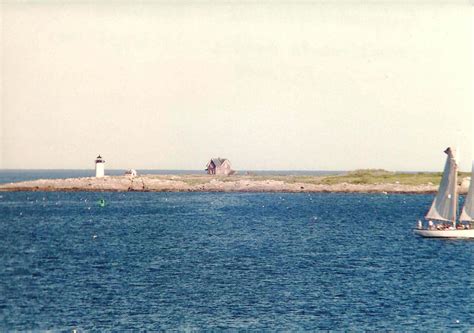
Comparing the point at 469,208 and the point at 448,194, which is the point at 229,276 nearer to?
the point at 448,194

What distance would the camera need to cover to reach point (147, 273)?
192ft

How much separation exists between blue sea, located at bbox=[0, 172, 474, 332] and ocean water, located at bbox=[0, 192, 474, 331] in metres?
0.14

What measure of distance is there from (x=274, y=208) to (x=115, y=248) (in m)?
74.2

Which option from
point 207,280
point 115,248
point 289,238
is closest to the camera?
point 207,280

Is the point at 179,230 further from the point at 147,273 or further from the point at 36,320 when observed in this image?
the point at 36,320

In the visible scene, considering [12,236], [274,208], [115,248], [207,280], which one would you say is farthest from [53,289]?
[274,208]

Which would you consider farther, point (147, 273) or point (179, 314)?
point (147, 273)

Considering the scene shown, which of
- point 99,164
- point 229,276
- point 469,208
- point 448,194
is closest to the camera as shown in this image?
A: point 229,276

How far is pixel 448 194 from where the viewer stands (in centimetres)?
8625

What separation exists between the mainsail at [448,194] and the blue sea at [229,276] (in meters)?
4.05

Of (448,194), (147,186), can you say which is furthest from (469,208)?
(147,186)

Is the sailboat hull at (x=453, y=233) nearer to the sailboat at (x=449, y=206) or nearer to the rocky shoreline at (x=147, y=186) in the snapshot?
the sailboat at (x=449, y=206)

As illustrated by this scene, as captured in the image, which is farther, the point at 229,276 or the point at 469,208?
the point at 469,208

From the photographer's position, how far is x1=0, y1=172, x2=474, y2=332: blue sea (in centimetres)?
4256
